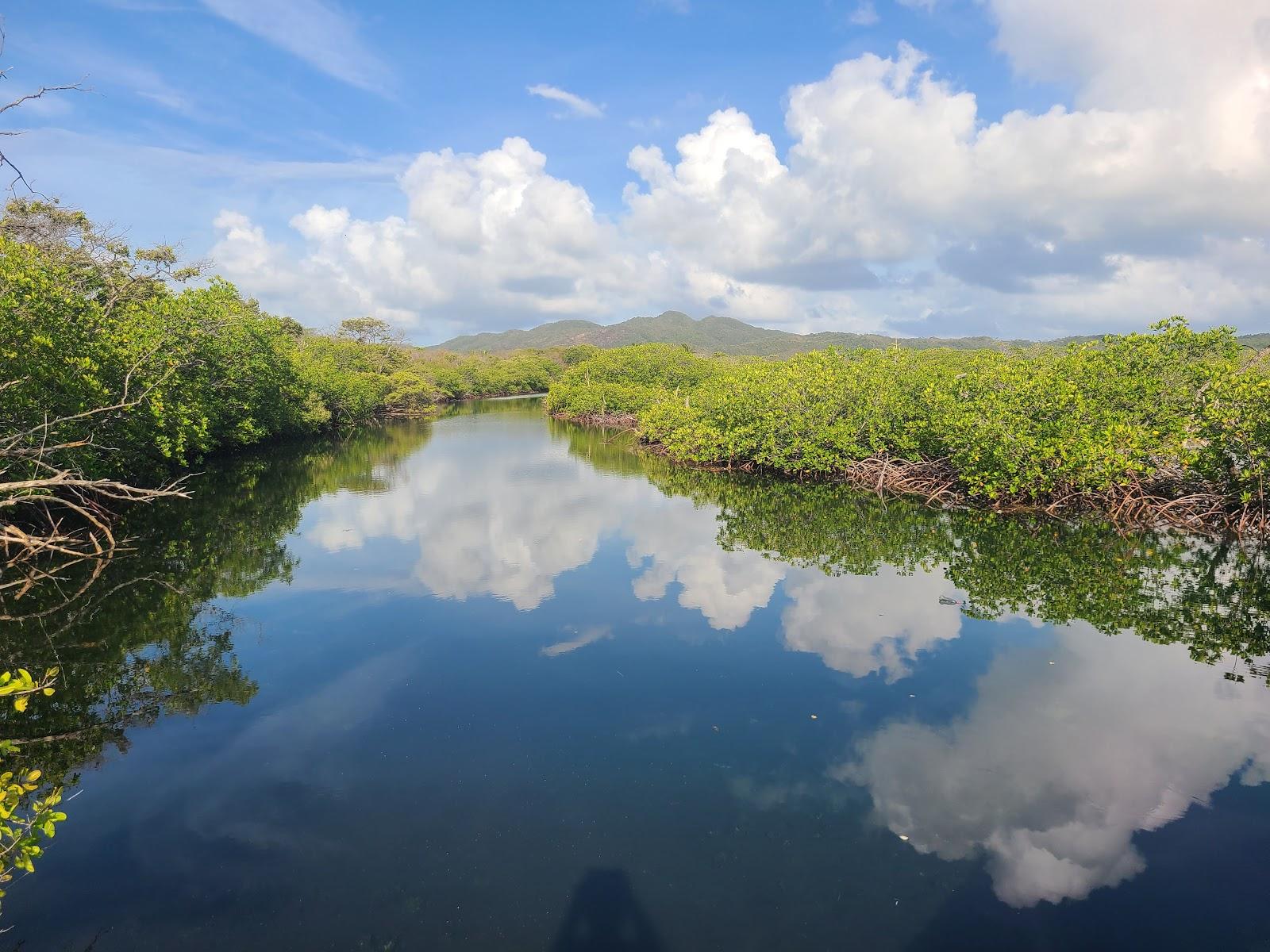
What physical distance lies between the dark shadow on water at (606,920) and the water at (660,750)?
0.08 feet

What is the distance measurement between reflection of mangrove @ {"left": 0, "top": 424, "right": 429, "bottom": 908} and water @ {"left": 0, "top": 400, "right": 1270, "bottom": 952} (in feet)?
0.24

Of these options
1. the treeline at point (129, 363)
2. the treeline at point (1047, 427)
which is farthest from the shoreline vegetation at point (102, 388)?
the treeline at point (1047, 427)

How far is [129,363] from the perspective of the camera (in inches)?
693

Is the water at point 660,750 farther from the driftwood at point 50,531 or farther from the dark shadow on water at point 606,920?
the driftwood at point 50,531

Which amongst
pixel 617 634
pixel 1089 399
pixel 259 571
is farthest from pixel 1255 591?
pixel 259 571

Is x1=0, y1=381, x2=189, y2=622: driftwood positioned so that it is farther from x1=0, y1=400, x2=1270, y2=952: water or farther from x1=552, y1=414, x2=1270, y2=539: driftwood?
x1=552, y1=414, x2=1270, y2=539: driftwood

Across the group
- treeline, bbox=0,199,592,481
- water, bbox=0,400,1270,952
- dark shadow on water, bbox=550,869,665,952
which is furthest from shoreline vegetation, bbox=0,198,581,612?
dark shadow on water, bbox=550,869,665,952

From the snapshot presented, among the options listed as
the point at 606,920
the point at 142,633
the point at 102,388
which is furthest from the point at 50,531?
the point at 606,920

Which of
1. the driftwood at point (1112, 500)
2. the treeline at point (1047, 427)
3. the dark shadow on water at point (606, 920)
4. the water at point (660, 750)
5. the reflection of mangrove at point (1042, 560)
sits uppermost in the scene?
the treeline at point (1047, 427)

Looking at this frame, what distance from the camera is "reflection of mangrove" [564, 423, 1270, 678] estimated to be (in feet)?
36.5

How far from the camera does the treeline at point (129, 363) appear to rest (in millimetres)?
13734

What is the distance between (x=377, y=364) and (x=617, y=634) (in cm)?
6824

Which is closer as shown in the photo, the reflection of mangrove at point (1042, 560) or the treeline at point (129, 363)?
the reflection of mangrove at point (1042, 560)

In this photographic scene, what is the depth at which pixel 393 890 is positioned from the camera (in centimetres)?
560
